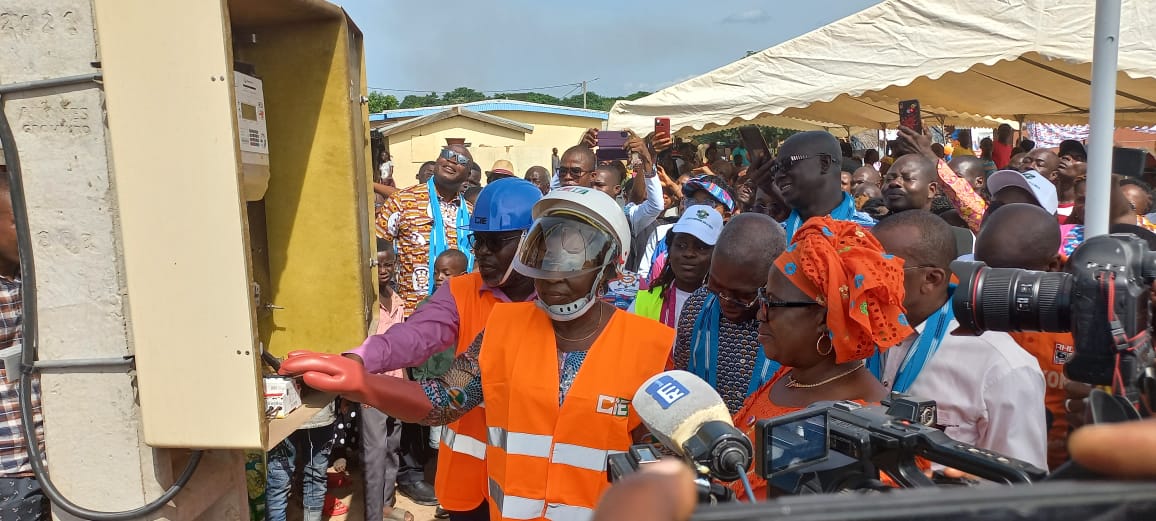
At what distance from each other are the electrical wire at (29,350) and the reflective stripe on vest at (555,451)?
865mm

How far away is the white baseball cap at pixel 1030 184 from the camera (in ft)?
12.5

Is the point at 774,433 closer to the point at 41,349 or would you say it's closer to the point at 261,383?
the point at 261,383

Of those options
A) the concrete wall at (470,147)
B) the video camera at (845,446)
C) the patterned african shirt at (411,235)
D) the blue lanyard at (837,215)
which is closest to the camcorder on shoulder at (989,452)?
the video camera at (845,446)

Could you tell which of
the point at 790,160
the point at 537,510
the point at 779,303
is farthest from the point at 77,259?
the point at 790,160

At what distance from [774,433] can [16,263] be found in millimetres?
2511

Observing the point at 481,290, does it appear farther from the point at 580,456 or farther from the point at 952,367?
the point at 952,367

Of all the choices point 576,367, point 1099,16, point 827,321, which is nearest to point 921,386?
point 827,321

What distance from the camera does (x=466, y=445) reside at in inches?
112

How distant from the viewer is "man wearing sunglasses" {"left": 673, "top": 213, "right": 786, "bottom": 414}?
2689mm

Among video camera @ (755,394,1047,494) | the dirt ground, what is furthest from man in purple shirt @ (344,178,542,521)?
the dirt ground

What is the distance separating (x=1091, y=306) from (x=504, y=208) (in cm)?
224

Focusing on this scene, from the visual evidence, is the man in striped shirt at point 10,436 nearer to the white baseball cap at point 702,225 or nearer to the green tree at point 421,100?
the white baseball cap at point 702,225

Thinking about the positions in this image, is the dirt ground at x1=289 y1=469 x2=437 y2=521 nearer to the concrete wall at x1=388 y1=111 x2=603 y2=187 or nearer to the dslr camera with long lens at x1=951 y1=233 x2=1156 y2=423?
the dslr camera with long lens at x1=951 y1=233 x2=1156 y2=423

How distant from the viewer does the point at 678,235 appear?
349cm
